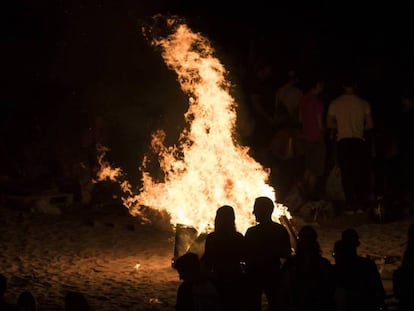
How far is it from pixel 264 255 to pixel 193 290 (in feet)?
4.83

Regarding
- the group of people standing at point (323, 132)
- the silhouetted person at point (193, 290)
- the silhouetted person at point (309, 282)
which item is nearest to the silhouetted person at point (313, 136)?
the group of people standing at point (323, 132)

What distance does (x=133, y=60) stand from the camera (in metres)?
20.6

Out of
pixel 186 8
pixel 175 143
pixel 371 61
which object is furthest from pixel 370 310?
pixel 186 8

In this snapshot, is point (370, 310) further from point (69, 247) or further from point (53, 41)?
point (53, 41)

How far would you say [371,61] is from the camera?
1927 centimetres

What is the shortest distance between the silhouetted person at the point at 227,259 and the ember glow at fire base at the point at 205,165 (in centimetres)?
450

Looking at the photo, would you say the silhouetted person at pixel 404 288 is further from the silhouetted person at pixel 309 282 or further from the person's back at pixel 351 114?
the person's back at pixel 351 114

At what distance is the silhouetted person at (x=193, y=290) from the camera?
6445mm

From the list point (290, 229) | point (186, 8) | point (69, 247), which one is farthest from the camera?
point (186, 8)

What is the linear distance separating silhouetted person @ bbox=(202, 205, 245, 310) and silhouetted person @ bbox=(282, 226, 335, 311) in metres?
0.79

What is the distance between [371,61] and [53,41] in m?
7.91

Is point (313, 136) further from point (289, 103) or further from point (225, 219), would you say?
point (225, 219)

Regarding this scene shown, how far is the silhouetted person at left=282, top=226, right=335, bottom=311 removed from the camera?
682cm

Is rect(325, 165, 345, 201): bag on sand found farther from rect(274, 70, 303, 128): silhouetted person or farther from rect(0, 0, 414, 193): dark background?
rect(0, 0, 414, 193): dark background
